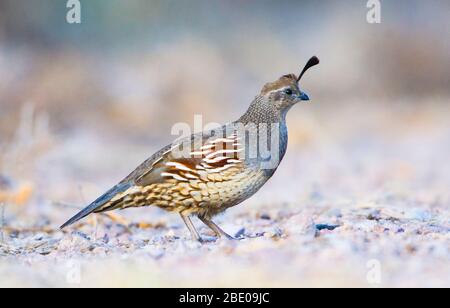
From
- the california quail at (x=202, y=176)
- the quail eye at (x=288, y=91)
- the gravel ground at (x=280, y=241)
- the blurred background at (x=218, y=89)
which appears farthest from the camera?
the blurred background at (x=218, y=89)

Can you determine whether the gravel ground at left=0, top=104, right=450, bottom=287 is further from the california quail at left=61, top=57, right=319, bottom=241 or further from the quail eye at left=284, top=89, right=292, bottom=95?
the quail eye at left=284, top=89, right=292, bottom=95

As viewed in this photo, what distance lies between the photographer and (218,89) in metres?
13.3

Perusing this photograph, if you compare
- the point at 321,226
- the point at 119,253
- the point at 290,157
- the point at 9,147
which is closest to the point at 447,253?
the point at 321,226

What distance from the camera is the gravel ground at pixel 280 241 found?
4551mm

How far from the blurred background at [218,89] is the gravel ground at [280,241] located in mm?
68

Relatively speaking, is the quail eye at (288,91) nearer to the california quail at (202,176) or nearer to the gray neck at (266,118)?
the gray neck at (266,118)

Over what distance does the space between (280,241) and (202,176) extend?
2.43ft

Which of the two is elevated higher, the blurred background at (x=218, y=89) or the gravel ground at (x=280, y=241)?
the blurred background at (x=218, y=89)

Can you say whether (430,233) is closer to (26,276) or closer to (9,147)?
(26,276)

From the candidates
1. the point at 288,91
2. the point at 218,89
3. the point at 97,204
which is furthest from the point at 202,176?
the point at 218,89

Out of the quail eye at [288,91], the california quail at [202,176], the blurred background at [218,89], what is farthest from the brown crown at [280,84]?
the blurred background at [218,89]

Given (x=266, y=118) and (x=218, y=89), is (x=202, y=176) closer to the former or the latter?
(x=266, y=118)

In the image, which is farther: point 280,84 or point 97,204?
point 280,84

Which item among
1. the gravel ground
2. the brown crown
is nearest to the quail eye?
the brown crown
